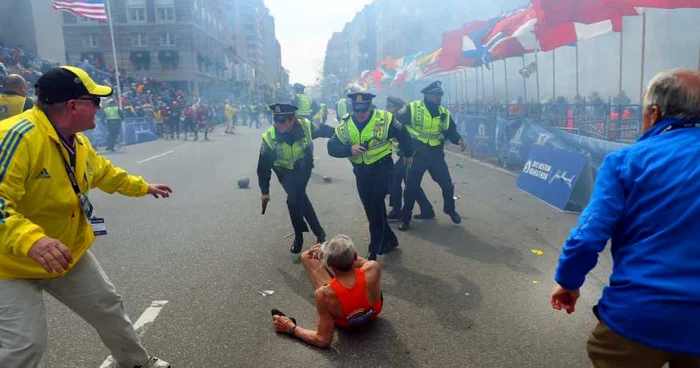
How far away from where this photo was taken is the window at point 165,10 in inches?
2195

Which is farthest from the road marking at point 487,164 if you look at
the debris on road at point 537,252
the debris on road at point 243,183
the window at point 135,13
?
the window at point 135,13

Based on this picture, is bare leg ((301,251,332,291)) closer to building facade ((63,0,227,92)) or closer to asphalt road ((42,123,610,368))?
asphalt road ((42,123,610,368))

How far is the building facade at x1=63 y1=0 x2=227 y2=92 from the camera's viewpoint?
5512 cm

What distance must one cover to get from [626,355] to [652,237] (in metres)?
0.43

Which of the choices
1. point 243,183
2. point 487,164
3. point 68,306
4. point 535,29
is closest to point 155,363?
point 68,306

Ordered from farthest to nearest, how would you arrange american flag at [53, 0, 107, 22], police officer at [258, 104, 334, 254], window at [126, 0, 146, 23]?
window at [126, 0, 146, 23], american flag at [53, 0, 107, 22], police officer at [258, 104, 334, 254]

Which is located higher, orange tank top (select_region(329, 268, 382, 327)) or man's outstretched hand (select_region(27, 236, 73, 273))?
man's outstretched hand (select_region(27, 236, 73, 273))

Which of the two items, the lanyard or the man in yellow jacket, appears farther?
the lanyard

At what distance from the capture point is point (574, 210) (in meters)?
7.61

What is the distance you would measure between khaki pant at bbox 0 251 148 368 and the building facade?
55.9 m

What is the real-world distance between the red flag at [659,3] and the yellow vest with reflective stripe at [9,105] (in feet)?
32.7

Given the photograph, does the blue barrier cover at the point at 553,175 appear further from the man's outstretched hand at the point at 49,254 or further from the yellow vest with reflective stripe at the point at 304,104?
the man's outstretched hand at the point at 49,254

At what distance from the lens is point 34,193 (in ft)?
7.75

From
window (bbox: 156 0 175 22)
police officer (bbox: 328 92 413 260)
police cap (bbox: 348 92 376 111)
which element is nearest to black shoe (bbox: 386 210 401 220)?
police officer (bbox: 328 92 413 260)
